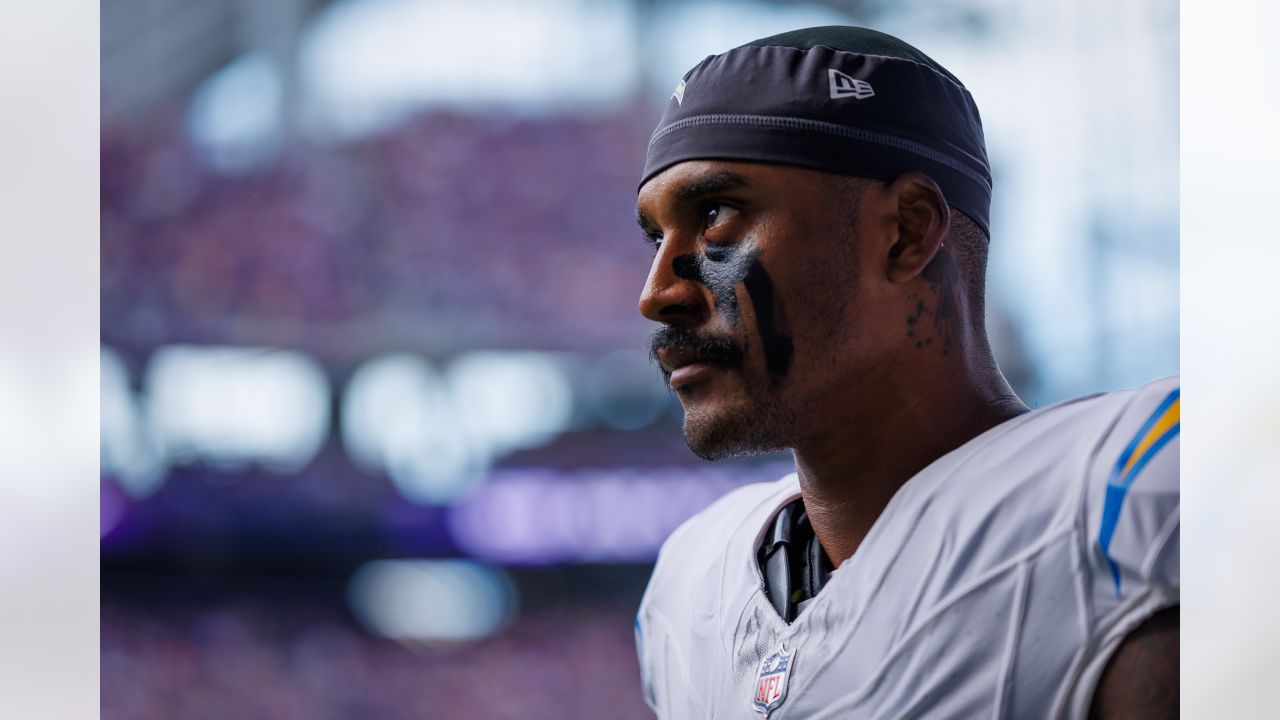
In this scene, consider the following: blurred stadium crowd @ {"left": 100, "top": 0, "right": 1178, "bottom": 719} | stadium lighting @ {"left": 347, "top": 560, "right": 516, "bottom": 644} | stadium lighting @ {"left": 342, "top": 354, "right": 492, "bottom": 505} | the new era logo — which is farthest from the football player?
stadium lighting @ {"left": 347, "top": 560, "right": 516, "bottom": 644}

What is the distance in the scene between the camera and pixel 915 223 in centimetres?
88

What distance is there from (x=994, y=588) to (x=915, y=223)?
317 mm

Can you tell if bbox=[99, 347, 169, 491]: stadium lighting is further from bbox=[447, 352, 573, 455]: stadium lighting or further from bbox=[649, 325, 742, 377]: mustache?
bbox=[649, 325, 742, 377]: mustache

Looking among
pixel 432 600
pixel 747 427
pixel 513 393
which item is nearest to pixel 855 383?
pixel 747 427

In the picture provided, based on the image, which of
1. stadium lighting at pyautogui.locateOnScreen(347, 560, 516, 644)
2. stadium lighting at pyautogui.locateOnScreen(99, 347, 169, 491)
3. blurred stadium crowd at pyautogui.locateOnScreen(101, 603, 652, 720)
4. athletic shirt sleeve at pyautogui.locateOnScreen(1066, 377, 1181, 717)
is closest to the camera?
athletic shirt sleeve at pyautogui.locateOnScreen(1066, 377, 1181, 717)

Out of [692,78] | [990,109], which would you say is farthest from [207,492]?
[692,78]

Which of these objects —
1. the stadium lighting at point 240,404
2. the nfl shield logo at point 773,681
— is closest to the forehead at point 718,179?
the nfl shield logo at point 773,681

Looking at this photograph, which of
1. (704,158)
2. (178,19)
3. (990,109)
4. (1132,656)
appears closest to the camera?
(1132,656)

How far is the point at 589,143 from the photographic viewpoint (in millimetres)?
3992

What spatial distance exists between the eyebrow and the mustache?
12cm

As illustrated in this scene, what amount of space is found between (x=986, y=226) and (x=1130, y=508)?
0.33 metres

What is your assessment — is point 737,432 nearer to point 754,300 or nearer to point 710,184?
point 754,300

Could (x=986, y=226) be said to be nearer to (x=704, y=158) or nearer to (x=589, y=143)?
(x=704, y=158)

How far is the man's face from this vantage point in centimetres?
87
